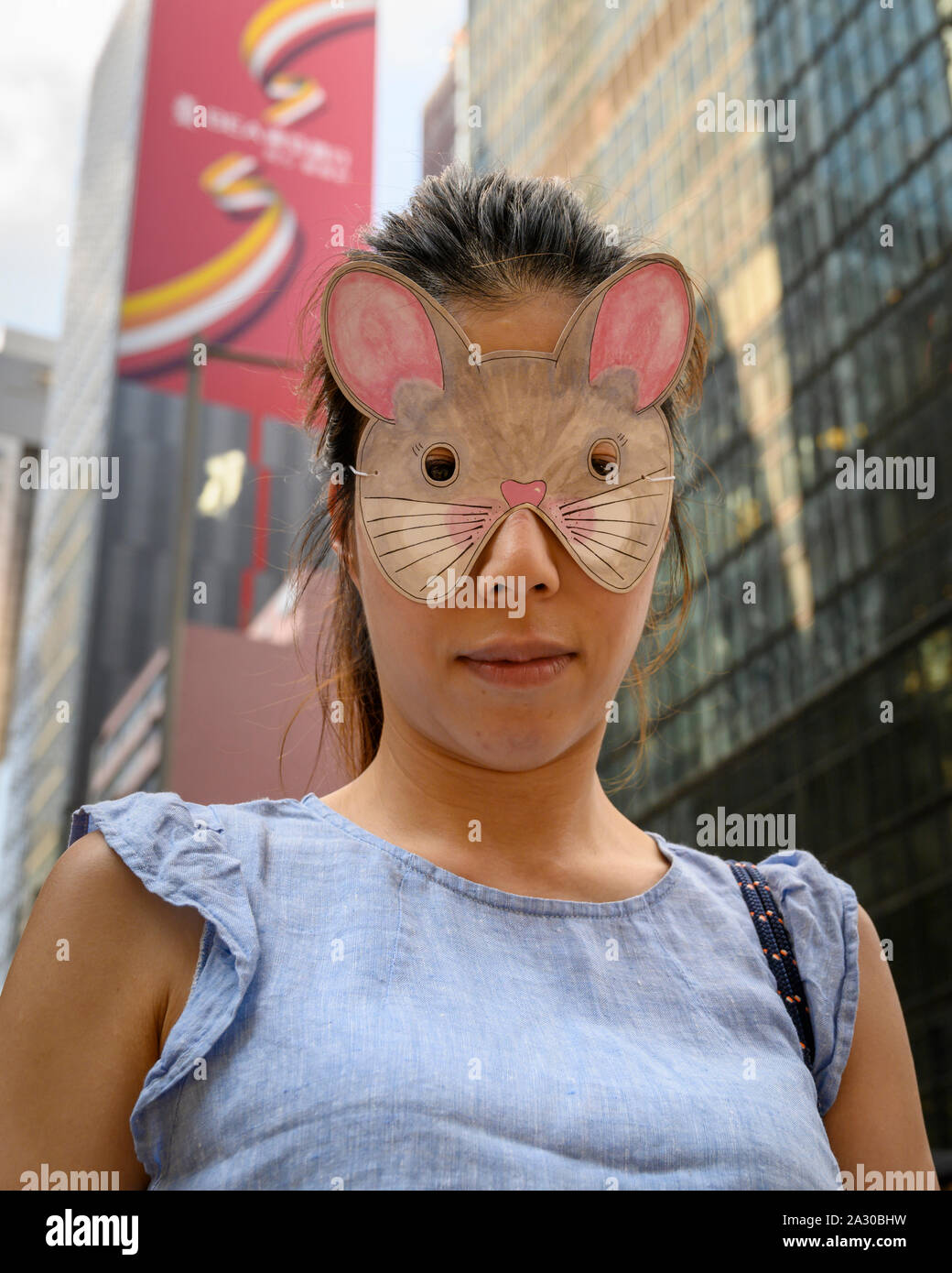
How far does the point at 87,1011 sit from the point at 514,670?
2.00 ft

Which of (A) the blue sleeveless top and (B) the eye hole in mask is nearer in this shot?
(A) the blue sleeveless top

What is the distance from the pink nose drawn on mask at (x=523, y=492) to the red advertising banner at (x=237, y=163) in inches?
337

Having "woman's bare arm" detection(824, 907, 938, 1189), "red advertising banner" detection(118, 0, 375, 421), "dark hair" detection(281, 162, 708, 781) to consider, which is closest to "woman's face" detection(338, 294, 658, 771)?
"dark hair" detection(281, 162, 708, 781)

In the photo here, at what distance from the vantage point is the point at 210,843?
143 cm

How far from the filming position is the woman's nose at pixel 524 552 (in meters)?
1.53

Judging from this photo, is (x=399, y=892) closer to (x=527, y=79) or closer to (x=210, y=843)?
(x=210, y=843)

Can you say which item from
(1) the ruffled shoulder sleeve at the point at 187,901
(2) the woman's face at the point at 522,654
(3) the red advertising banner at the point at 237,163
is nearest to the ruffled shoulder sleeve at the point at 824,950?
(2) the woman's face at the point at 522,654

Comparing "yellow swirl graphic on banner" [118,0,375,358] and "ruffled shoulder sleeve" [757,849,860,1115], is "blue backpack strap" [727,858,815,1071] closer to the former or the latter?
"ruffled shoulder sleeve" [757,849,860,1115]

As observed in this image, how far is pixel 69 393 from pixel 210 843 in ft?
155

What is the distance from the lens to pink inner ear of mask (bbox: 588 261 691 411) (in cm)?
169

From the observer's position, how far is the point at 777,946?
1.65 m

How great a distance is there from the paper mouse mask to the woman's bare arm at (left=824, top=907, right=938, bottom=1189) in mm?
660

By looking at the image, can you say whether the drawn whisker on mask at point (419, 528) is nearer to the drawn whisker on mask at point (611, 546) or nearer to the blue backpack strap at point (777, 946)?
the drawn whisker on mask at point (611, 546)
